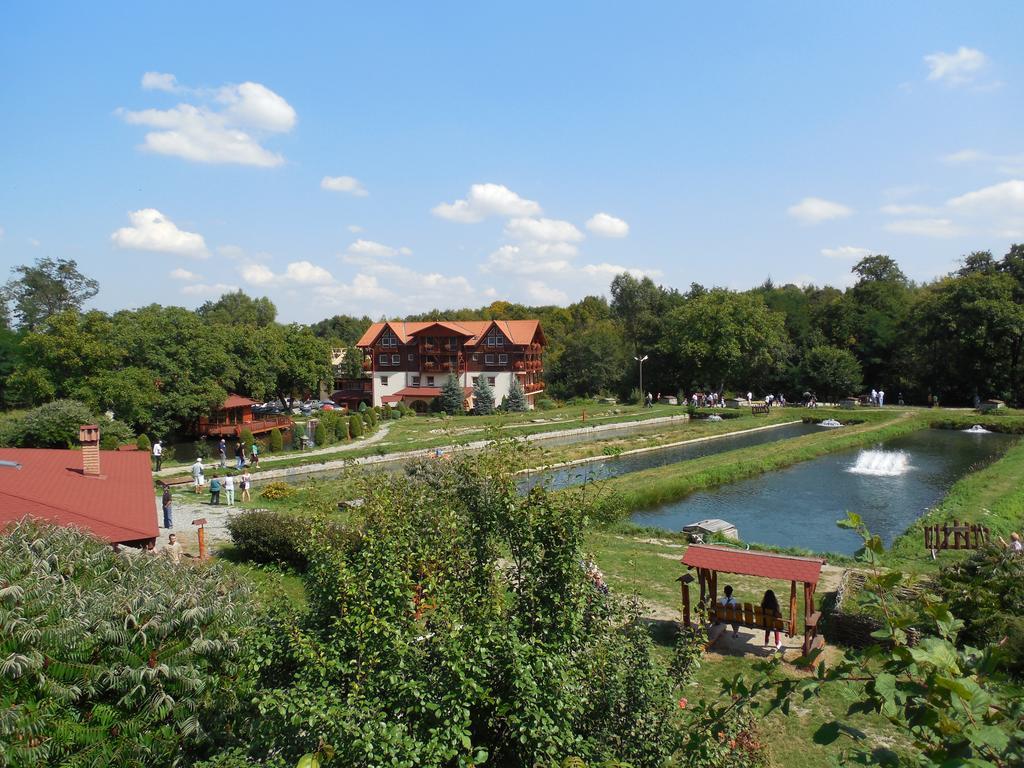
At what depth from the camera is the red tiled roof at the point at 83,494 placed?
42.0 feet

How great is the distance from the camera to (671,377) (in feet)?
231

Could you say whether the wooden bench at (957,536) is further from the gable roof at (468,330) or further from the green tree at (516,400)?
the gable roof at (468,330)

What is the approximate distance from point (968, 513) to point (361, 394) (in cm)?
6181

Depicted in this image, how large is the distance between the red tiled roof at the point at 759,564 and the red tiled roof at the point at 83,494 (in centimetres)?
1051

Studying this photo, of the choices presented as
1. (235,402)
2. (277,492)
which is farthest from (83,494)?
(235,402)

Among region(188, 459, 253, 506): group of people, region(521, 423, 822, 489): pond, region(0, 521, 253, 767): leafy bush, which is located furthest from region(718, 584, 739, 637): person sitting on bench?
region(188, 459, 253, 506): group of people


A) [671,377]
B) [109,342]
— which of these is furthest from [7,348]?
[671,377]

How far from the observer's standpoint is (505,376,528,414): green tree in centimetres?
6234

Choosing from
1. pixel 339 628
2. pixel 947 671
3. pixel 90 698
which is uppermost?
pixel 947 671

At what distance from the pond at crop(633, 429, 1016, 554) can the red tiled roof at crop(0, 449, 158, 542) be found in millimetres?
16652

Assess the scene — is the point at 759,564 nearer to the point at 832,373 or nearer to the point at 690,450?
the point at 690,450

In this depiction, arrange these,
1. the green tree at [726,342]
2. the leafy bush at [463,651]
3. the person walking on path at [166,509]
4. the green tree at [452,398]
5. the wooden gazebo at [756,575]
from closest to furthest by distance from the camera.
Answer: the leafy bush at [463,651]
the wooden gazebo at [756,575]
the person walking on path at [166,509]
the green tree at [452,398]
the green tree at [726,342]

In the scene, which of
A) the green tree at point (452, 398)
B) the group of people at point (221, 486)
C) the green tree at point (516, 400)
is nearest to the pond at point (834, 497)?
the group of people at point (221, 486)

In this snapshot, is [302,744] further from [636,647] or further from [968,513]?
[968,513]
